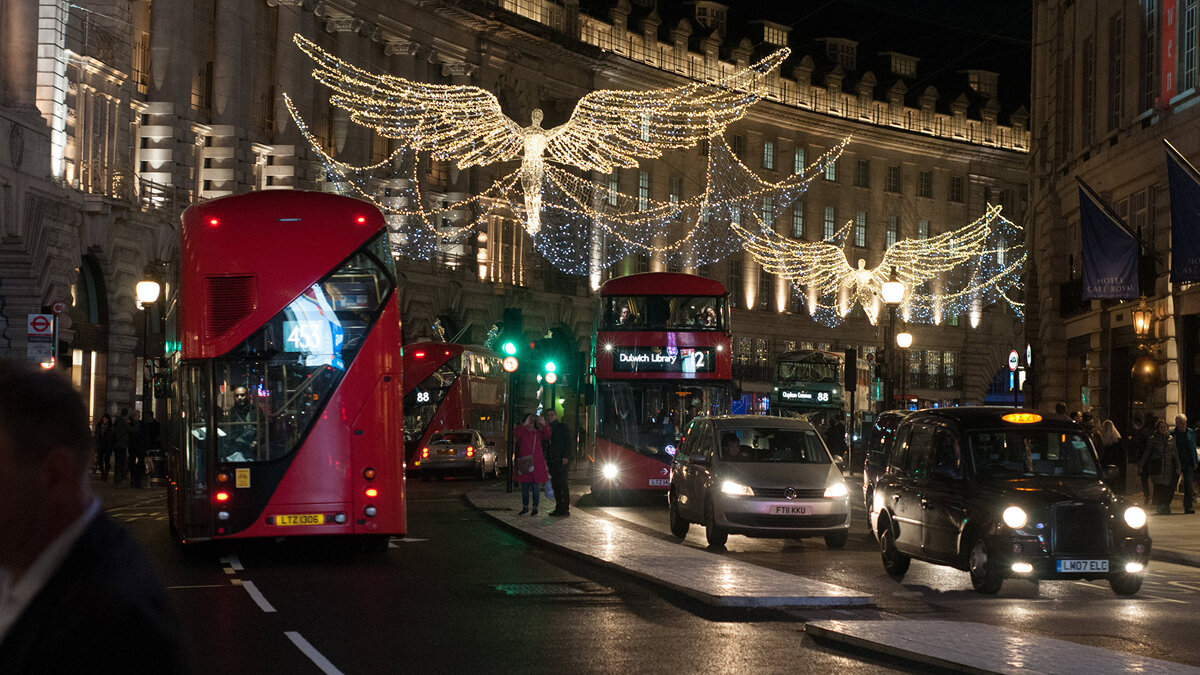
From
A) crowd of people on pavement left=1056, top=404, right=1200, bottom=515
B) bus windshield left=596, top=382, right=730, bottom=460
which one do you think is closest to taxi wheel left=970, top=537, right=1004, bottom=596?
crowd of people on pavement left=1056, top=404, right=1200, bottom=515

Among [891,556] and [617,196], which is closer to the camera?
[891,556]

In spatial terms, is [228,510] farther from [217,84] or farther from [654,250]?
[654,250]

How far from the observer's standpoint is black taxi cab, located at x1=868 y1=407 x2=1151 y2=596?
15.2 meters

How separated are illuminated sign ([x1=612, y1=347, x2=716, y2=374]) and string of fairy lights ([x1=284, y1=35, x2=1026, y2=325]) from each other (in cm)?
1564

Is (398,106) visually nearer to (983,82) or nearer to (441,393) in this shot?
(441,393)

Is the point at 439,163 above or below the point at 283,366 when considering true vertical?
above

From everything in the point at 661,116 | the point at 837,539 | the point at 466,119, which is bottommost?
the point at 837,539

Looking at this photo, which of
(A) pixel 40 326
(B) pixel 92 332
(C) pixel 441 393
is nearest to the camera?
(A) pixel 40 326

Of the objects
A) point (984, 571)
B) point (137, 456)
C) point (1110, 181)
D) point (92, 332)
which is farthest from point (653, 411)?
point (92, 332)

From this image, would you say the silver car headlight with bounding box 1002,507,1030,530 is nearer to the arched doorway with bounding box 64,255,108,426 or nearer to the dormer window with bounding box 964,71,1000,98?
the arched doorway with bounding box 64,255,108,426

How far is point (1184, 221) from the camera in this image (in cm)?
2523

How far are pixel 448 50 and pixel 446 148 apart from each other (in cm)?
631

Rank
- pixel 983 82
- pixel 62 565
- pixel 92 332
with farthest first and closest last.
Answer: pixel 983 82 < pixel 92 332 < pixel 62 565

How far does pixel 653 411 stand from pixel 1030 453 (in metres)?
15.5
